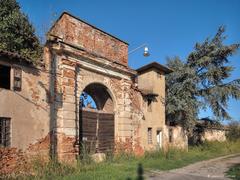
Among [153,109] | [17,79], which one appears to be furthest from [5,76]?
[153,109]

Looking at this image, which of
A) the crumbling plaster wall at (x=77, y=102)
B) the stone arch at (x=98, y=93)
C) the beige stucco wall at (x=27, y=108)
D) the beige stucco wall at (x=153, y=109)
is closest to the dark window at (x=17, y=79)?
the beige stucco wall at (x=27, y=108)

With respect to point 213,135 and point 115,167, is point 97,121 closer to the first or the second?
point 115,167

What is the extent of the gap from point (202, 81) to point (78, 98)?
14.1 meters

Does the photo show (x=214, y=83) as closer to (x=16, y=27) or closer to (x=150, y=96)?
(x=150, y=96)

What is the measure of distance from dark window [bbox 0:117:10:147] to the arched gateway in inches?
166

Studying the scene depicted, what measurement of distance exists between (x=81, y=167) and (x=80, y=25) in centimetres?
713

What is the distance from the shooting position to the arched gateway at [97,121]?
1519 cm

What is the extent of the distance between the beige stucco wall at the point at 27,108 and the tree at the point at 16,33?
0.95 meters

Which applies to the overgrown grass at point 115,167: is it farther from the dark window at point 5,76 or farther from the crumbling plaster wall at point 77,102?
the dark window at point 5,76

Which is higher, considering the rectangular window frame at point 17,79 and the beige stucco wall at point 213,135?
the rectangular window frame at point 17,79

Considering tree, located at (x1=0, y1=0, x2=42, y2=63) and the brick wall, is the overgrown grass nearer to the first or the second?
tree, located at (x1=0, y1=0, x2=42, y2=63)

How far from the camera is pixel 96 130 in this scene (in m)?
15.9

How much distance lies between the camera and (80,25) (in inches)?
590

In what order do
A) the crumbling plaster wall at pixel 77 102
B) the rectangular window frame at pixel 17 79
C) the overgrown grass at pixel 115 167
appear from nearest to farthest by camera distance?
the overgrown grass at pixel 115 167
the rectangular window frame at pixel 17 79
the crumbling plaster wall at pixel 77 102
